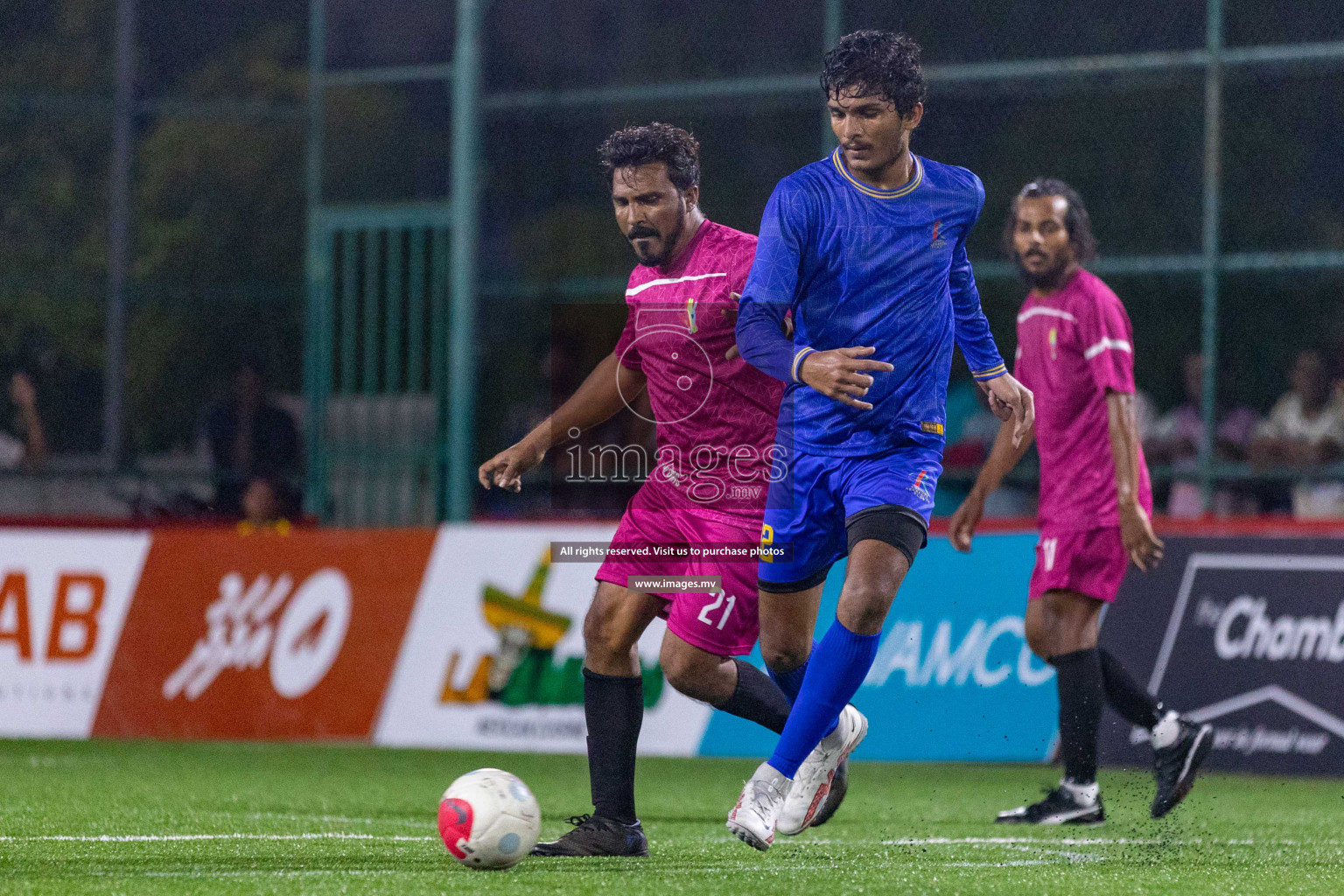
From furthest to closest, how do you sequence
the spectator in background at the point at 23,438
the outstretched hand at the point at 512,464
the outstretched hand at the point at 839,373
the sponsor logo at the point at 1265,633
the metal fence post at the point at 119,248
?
the metal fence post at the point at 119,248, the spectator in background at the point at 23,438, the sponsor logo at the point at 1265,633, the outstretched hand at the point at 512,464, the outstretched hand at the point at 839,373

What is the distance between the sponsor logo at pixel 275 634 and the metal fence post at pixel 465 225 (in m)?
1.92

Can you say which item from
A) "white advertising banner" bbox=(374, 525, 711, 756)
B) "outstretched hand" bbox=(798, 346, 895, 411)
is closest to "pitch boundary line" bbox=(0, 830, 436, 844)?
"outstretched hand" bbox=(798, 346, 895, 411)

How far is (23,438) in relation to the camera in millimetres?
13492

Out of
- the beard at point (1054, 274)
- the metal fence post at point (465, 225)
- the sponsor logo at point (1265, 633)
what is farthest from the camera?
the metal fence post at point (465, 225)

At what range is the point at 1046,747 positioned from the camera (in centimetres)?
948

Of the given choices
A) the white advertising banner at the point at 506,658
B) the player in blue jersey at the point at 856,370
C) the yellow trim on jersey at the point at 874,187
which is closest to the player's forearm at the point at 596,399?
the player in blue jersey at the point at 856,370

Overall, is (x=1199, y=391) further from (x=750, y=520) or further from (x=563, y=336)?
(x=750, y=520)

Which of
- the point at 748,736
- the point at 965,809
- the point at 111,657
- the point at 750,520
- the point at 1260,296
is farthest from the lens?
the point at 1260,296

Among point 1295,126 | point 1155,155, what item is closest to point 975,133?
point 1155,155

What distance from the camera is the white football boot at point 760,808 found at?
535cm

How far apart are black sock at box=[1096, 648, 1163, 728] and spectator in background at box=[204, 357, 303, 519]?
6.71 m

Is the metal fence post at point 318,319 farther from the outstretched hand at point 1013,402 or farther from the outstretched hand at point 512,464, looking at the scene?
the outstretched hand at point 1013,402

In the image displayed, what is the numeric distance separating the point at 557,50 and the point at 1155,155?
4922 mm

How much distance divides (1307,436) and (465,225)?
5.21m
